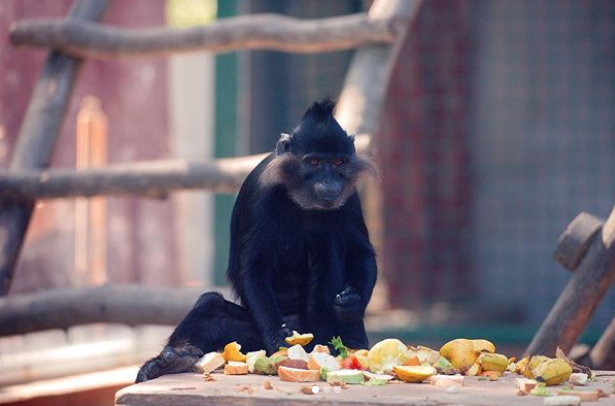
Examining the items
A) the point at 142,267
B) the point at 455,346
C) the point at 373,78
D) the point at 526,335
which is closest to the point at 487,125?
the point at 526,335

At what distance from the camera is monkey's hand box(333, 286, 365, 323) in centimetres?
399

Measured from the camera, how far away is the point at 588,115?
8.20 metres

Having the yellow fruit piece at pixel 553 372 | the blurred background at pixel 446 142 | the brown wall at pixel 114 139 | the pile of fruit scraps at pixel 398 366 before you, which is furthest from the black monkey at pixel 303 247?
the blurred background at pixel 446 142

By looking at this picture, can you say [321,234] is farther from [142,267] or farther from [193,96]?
[193,96]

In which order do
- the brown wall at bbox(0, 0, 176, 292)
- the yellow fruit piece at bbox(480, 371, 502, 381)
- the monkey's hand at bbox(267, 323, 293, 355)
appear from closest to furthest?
1. the yellow fruit piece at bbox(480, 371, 502, 381)
2. the monkey's hand at bbox(267, 323, 293, 355)
3. the brown wall at bbox(0, 0, 176, 292)

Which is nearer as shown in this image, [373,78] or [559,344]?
[559,344]

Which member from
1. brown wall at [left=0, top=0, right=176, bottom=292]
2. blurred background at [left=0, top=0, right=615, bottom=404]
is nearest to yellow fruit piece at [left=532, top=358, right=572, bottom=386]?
brown wall at [left=0, top=0, right=176, bottom=292]

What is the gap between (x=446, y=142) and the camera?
27.3 ft

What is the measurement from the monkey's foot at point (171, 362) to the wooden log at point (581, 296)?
54.0 inches

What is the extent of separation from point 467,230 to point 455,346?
4.94 meters

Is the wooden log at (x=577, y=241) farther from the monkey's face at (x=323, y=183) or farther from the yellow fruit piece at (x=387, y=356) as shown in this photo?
the yellow fruit piece at (x=387, y=356)

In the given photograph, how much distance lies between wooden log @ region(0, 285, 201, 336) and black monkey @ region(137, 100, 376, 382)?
62 cm

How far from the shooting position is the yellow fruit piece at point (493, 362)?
3471mm

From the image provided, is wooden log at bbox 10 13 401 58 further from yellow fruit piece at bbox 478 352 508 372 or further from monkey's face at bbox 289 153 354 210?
yellow fruit piece at bbox 478 352 508 372
